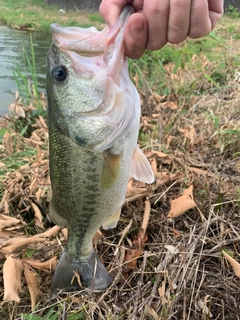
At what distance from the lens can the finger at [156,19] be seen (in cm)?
170

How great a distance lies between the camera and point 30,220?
10.2ft

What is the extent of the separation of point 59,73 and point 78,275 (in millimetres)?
1131

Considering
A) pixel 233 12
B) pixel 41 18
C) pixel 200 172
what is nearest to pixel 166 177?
pixel 200 172

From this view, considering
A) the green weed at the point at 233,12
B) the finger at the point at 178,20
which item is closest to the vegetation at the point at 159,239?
the finger at the point at 178,20

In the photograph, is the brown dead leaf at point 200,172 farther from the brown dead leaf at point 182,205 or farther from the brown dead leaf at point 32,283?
the brown dead leaf at point 32,283

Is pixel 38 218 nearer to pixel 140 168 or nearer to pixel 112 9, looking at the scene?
pixel 140 168

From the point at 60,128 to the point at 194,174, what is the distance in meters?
1.44

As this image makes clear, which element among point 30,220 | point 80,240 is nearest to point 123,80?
point 80,240

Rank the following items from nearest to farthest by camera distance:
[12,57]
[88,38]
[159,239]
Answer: [88,38], [159,239], [12,57]

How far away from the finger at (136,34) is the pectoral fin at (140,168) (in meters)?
0.54

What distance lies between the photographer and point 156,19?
5.70ft

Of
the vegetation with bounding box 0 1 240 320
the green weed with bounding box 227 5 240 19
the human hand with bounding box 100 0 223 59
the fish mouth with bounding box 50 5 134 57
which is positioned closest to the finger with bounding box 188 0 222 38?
the human hand with bounding box 100 0 223 59

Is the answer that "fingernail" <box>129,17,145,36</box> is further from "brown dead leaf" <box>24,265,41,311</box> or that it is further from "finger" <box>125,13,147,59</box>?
"brown dead leaf" <box>24,265,41,311</box>

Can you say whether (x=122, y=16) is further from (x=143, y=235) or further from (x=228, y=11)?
(x=228, y=11)
